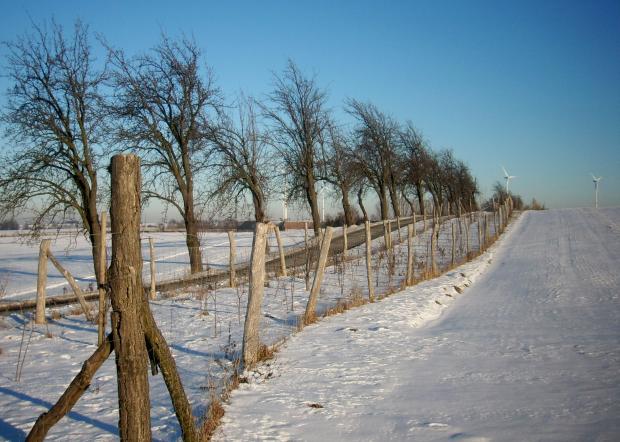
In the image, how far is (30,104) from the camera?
52.0 feet

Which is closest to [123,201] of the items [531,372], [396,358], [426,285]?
[396,358]

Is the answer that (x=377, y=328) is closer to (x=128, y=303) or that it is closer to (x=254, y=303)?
(x=254, y=303)

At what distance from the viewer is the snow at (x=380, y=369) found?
14.4 ft

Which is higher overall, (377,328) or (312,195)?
(312,195)

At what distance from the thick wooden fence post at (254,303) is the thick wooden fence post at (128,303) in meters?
2.95

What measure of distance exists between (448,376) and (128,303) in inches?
162

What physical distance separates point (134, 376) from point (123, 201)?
4.14 ft

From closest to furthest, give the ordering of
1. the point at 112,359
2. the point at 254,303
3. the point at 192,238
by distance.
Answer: the point at 254,303 < the point at 112,359 < the point at 192,238

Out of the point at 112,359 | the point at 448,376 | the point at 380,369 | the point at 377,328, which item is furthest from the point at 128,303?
the point at 377,328

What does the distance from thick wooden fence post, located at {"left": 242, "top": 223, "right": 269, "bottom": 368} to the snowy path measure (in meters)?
0.43

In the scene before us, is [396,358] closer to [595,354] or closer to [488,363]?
[488,363]

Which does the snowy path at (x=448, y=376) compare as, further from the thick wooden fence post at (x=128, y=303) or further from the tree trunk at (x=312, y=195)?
the tree trunk at (x=312, y=195)

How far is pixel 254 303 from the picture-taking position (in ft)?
21.6

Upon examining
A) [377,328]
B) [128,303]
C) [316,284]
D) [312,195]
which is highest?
[312,195]
